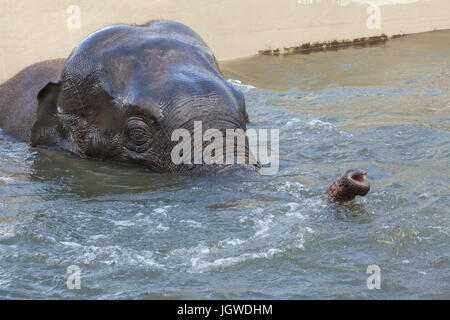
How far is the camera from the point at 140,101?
5.92 m

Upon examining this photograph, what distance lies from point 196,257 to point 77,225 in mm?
1058

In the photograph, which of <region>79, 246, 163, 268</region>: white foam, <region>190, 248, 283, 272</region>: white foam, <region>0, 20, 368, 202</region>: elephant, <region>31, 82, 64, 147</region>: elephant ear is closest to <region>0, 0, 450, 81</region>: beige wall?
<region>31, 82, 64, 147</region>: elephant ear

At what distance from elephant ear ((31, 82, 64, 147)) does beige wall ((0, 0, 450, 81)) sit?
449 centimetres

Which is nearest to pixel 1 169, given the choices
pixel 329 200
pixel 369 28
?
pixel 329 200

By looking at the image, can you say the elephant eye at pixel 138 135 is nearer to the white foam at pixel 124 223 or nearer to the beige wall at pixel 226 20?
the white foam at pixel 124 223

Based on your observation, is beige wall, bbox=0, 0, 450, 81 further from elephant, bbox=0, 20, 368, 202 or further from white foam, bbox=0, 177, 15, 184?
white foam, bbox=0, 177, 15, 184

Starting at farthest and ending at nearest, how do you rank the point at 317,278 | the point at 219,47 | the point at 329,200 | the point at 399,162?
the point at 219,47
the point at 399,162
the point at 329,200
the point at 317,278

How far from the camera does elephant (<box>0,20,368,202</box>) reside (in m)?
5.79

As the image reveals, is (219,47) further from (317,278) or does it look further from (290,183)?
(317,278)

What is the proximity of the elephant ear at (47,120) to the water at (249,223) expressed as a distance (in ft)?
0.51

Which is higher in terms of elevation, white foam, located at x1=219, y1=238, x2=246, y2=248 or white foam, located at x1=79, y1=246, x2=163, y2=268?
white foam, located at x1=219, y1=238, x2=246, y2=248

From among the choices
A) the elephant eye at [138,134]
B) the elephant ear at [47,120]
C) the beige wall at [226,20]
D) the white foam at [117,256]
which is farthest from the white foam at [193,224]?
the beige wall at [226,20]

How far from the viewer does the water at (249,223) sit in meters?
3.97

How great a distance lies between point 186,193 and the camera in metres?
5.44
